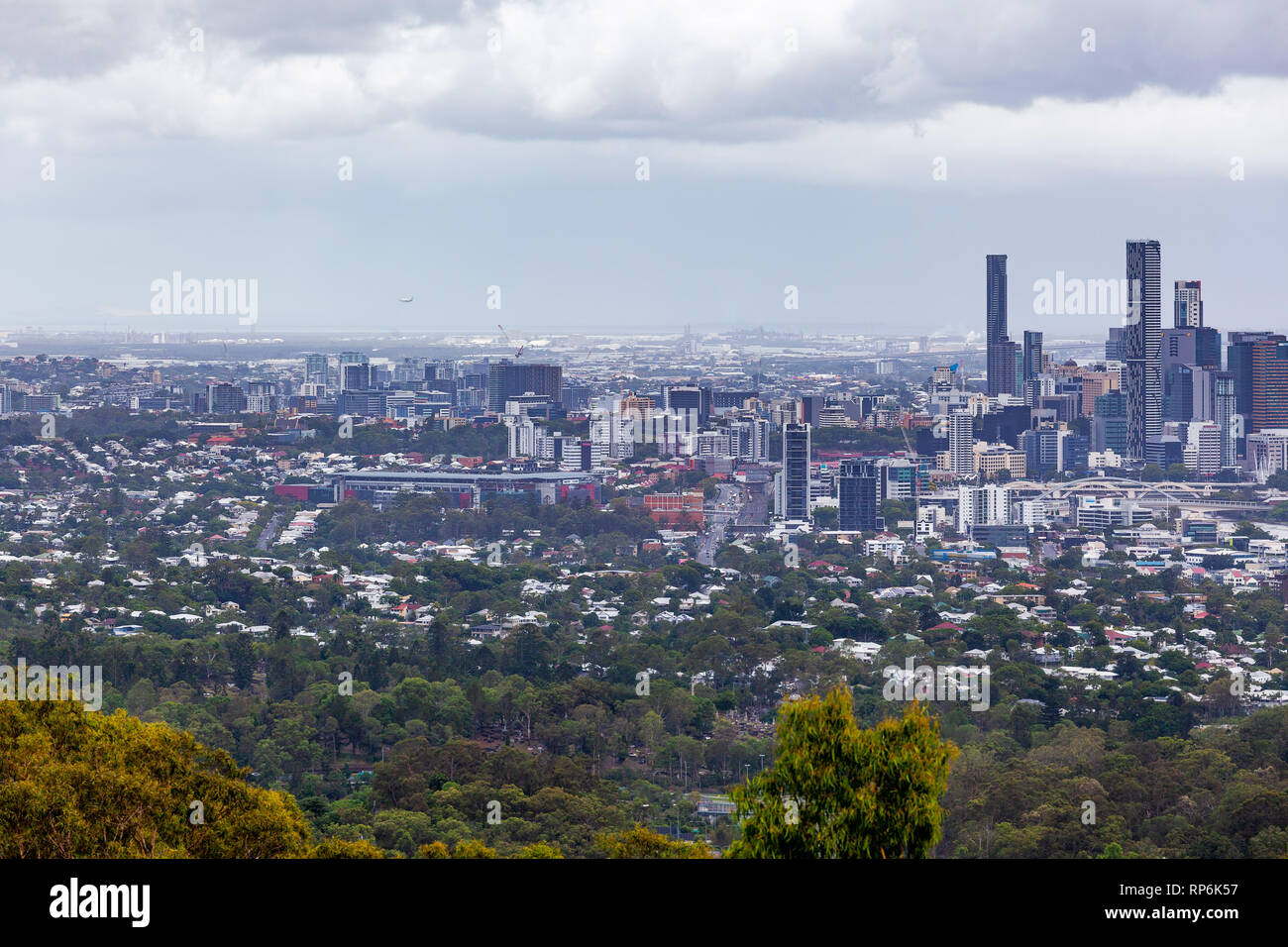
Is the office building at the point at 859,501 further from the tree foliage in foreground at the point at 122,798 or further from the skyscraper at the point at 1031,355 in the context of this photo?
the tree foliage in foreground at the point at 122,798

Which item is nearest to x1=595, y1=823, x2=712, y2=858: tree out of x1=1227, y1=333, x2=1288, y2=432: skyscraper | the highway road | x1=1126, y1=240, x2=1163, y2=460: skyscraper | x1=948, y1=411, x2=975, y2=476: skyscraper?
the highway road

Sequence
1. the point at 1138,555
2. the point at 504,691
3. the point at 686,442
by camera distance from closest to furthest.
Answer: the point at 504,691 < the point at 1138,555 < the point at 686,442

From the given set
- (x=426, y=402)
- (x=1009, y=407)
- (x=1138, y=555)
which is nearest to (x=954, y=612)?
(x=1138, y=555)

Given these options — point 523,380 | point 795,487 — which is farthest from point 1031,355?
point 795,487

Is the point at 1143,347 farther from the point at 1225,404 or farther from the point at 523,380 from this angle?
the point at 523,380

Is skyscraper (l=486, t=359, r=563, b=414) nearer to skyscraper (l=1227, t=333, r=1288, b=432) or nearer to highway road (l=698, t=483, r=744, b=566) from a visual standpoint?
highway road (l=698, t=483, r=744, b=566)

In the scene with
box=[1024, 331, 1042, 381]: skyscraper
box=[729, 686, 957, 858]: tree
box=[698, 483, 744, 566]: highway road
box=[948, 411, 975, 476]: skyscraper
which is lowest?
box=[698, 483, 744, 566]: highway road
